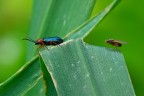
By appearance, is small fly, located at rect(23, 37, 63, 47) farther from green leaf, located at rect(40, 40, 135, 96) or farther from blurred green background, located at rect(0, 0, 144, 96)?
blurred green background, located at rect(0, 0, 144, 96)

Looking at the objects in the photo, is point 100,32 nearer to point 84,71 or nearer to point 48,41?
point 48,41

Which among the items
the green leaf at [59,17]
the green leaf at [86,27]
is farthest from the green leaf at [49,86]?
the green leaf at [59,17]

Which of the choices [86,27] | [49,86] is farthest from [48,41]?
[49,86]

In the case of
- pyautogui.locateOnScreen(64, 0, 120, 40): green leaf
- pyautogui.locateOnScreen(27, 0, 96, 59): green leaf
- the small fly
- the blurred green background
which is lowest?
the blurred green background

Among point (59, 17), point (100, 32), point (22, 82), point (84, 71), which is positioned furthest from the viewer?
point (100, 32)

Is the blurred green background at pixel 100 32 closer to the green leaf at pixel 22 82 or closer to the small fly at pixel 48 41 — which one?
the small fly at pixel 48 41

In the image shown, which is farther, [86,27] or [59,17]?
[59,17]

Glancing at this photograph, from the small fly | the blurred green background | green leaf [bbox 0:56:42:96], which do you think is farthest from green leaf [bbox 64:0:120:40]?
the blurred green background
